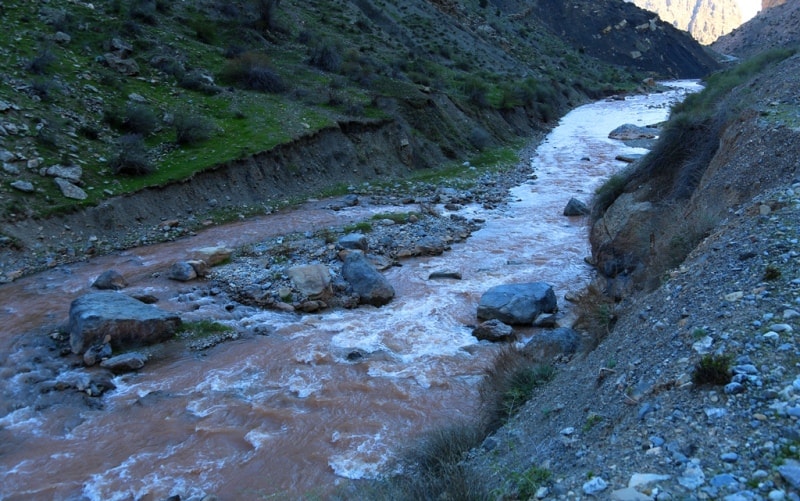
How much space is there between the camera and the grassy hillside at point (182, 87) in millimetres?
17422

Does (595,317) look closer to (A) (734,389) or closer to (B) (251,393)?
(A) (734,389)

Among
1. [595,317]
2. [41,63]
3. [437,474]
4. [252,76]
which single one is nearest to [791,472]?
[437,474]

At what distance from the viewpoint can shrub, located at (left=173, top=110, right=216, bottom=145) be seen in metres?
20.3

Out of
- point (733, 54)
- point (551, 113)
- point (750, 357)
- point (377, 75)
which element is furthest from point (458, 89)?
point (733, 54)

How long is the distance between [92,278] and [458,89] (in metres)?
28.5

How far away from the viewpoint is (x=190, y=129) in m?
20.4

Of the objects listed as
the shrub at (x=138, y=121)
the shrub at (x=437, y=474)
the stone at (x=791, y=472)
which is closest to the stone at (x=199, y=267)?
the shrub at (x=138, y=121)

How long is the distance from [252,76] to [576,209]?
17.0 metres

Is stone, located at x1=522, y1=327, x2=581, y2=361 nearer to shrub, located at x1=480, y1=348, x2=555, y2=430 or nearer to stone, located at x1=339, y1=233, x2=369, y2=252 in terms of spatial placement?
shrub, located at x1=480, y1=348, x2=555, y2=430

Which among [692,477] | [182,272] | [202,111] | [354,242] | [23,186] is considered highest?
[202,111]

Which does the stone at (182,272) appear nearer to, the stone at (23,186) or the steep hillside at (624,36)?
the stone at (23,186)

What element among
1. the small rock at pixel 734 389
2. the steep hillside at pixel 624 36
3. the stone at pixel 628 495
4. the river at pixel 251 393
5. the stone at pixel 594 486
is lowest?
the river at pixel 251 393

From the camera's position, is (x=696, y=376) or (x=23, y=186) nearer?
(x=696, y=376)

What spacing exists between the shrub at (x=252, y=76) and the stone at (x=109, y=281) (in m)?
15.8
